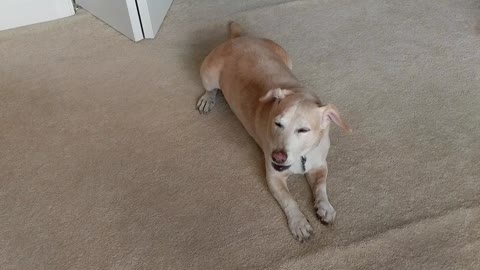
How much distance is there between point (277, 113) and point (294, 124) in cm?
7

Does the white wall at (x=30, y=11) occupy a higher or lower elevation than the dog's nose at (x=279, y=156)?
lower

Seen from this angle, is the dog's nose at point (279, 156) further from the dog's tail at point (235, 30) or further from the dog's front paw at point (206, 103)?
the dog's tail at point (235, 30)

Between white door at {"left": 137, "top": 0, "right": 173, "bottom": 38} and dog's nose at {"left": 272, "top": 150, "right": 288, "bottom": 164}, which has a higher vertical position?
dog's nose at {"left": 272, "top": 150, "right": 288, "bottom": 164}

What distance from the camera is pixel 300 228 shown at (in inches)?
68.6

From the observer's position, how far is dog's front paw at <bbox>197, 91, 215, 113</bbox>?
2197mm

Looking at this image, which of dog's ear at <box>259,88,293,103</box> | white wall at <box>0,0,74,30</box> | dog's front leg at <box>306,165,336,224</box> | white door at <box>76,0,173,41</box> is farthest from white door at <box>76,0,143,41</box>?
dog's front leg at <box>306,165,336,224</box>

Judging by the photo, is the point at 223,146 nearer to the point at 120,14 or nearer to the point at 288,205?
the point at 288,205

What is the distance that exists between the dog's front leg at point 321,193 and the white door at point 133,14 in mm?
1078

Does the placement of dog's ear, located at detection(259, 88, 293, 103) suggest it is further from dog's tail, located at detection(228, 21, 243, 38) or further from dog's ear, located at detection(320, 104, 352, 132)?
dog's tail, located at detection(228, 21, 243, 38)

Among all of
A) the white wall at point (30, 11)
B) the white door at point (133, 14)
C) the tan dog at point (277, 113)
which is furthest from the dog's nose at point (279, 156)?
the white wall at point (30, 11)

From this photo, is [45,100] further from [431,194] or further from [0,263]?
[431,194]

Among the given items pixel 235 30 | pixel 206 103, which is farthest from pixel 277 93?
pixel 235 30

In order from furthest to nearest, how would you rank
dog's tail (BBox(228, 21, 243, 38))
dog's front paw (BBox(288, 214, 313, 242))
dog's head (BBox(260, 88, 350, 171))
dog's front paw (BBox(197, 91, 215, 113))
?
dog's tail (BBox(228, 21, 243, 38))
dog's front paw (BBox(197, 91, 215, 113))
dog's front paw (BBox(288, 214, 313, 242))
dog's head (BBox(260, 88, 350, 171))

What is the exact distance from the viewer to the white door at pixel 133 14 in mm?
2449
